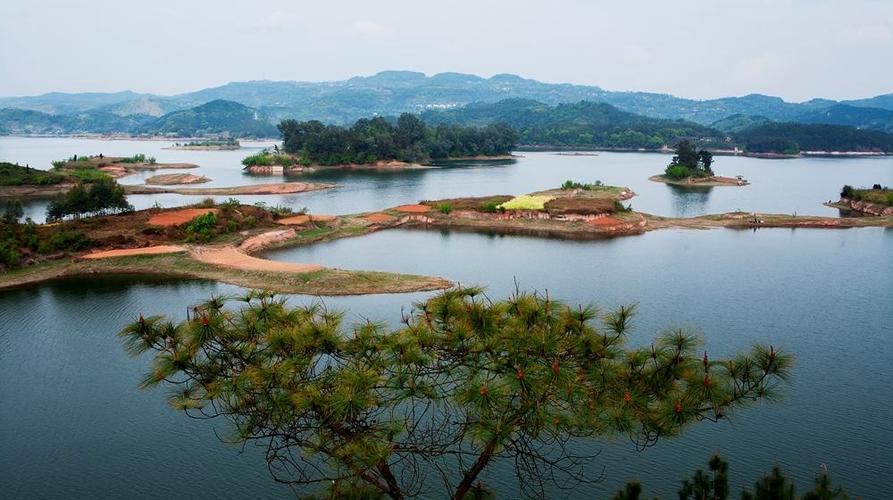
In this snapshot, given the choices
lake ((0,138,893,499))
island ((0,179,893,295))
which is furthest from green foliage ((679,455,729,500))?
island ((0,179,893,295))

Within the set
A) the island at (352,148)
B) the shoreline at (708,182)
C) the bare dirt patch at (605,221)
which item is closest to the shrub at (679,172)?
the shoreline at (708,182)

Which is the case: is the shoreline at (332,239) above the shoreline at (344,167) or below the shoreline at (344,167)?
below

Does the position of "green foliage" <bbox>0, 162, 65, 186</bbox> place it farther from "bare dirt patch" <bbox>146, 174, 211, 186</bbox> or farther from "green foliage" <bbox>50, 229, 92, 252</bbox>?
"green foliage" <bbox>50, 229, 92, 252</bbox>

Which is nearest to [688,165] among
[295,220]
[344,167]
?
[344,167]

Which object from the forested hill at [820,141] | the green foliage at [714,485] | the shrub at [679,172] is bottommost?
the green foliage at [714,485]

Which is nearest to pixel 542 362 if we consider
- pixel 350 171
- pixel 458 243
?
pixel 458 243

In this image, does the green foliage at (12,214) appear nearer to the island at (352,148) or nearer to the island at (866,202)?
the island at (352,148)
